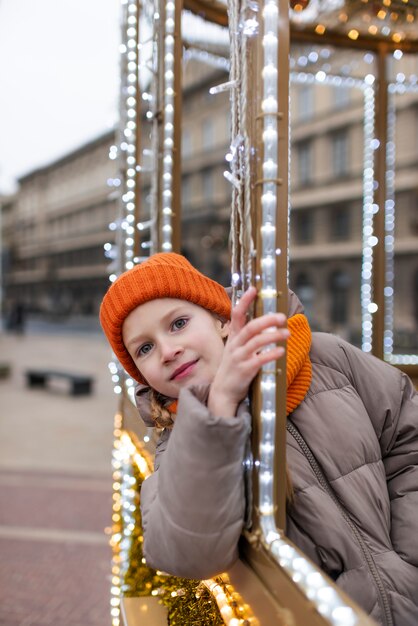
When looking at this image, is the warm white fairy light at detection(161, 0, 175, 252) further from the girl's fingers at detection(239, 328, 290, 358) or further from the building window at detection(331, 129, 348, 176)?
the building window at detection(331, 129, 348, 176)

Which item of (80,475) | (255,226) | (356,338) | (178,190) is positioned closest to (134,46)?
(178,190)

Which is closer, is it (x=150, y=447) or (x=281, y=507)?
(x=281, y=507)

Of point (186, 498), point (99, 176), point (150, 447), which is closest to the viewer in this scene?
point (186, 498)

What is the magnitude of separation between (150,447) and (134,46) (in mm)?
1959

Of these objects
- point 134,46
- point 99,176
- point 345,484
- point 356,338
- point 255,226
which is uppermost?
point 99,176

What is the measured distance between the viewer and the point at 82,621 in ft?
10.8

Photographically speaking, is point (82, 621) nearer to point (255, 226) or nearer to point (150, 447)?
point (150, 447)

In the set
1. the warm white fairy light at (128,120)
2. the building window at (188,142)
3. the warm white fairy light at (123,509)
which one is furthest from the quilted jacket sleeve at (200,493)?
the building window at (188,142)

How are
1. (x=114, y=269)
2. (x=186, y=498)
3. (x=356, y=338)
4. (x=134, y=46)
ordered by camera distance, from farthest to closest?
(x=356, y=338) < (x=114, y=269) < (x=134, y=46) < (x=186, y=498)

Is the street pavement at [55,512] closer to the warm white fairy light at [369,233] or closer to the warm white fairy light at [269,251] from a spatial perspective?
the warm white fairy light at [269,251]

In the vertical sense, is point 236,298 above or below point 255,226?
below

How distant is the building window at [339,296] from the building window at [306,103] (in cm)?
775

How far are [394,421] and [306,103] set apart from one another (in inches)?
1184

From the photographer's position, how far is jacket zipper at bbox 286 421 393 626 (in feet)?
3.96
